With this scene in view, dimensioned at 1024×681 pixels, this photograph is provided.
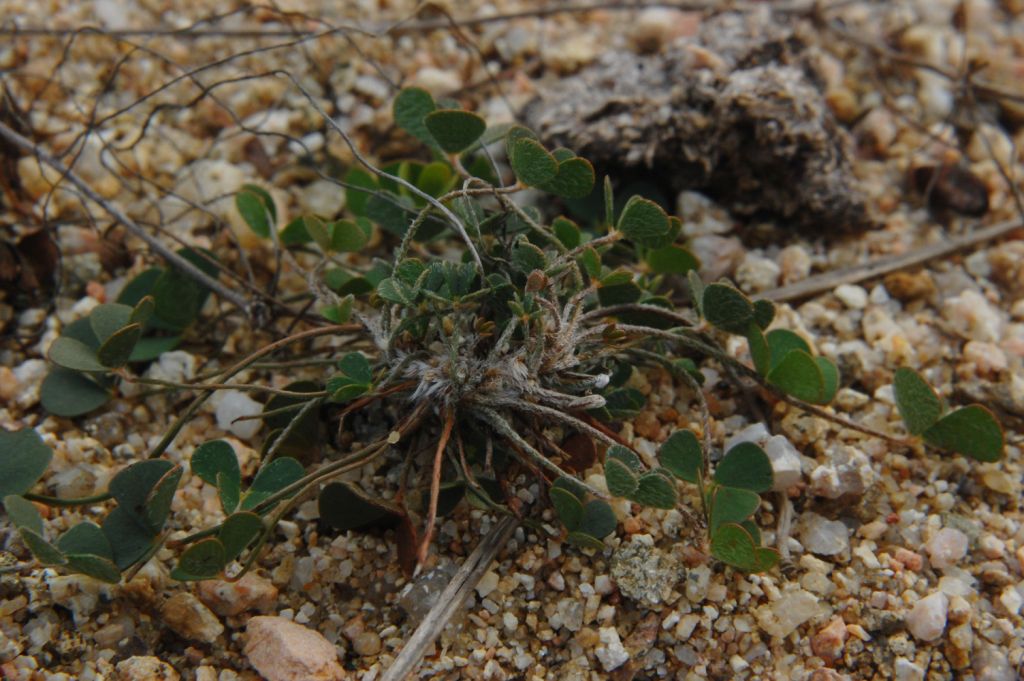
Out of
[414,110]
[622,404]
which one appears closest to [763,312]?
[622,404]

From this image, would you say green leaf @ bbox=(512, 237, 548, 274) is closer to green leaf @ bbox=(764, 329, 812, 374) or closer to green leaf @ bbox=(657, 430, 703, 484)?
green leaf @ bbox=(657, 430, 703, 484)

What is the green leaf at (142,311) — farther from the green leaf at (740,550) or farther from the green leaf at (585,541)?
the green leaf at (740,550)

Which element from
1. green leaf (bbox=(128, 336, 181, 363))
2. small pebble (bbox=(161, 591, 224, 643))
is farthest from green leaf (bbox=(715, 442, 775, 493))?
green leaf (bbox=(128, 336, 181, 363))

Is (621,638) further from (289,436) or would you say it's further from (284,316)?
(284,316)

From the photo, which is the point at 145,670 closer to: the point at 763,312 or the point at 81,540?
the point at 81,540

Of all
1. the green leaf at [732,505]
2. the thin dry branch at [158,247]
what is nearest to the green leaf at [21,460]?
the thin dry branch at [158,247]

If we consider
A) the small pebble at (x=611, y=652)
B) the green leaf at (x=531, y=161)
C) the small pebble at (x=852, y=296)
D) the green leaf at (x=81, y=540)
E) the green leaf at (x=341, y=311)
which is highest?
the green leaf at (x=531, y=161)
